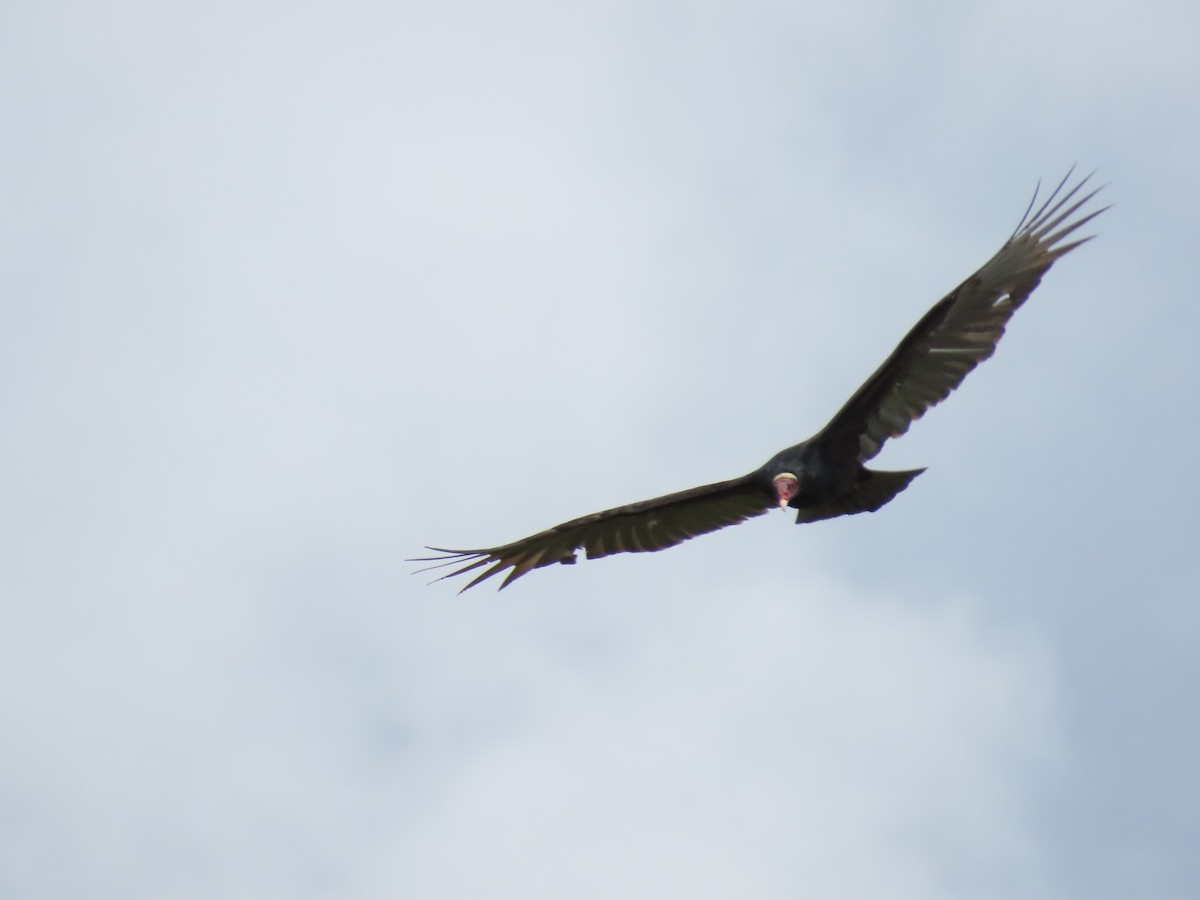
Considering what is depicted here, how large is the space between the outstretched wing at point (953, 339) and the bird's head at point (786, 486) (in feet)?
1.25

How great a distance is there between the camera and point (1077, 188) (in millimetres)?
13297

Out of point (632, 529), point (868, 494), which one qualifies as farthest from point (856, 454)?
point (632, 529)

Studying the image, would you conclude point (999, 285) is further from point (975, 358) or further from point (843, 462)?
point (843, 462)

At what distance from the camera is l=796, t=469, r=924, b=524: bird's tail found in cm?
1396

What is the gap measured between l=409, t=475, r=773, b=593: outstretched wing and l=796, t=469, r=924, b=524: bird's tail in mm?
801

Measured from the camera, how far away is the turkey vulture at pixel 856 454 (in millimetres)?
13352

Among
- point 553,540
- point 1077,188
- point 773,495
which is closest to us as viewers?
point 1077,188

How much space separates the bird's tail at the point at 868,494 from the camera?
14.0m

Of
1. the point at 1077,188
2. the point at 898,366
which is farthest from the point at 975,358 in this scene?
the point at 1077,188

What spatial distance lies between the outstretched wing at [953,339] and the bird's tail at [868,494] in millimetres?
217

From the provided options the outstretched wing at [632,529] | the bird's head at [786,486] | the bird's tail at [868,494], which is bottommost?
the bird's tail at [868,494]

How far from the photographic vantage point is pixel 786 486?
14055mm

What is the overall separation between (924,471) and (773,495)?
132cm

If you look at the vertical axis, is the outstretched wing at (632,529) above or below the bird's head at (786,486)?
above
